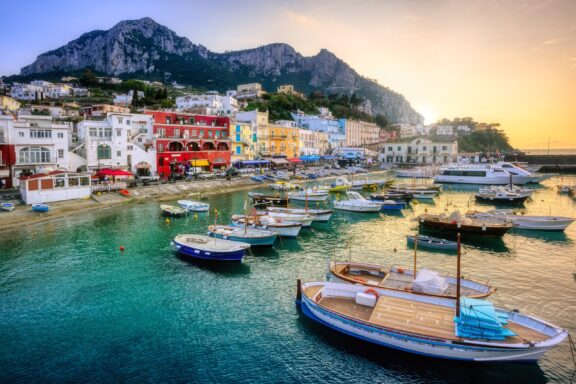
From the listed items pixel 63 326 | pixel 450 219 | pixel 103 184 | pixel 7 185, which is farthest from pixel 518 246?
pixel 7 185

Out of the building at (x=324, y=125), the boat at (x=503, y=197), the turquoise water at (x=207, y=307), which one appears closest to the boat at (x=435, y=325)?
the turquoise water at (x=207, y=307)

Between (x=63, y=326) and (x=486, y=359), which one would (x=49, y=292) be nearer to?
(x=63, y=326)

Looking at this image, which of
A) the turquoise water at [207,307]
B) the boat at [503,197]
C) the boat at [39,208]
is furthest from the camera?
the boat at [503,197]

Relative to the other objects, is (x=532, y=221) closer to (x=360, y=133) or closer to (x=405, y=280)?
(x=405, y=280)

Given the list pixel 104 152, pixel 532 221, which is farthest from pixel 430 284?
pixel 104 152

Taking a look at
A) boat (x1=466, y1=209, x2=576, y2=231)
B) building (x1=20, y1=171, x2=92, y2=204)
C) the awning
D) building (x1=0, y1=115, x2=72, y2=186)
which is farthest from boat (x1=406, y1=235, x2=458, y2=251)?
the awning

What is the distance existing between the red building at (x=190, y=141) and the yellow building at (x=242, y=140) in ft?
8.54

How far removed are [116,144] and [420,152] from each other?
97107 millimetres

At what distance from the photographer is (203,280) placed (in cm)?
2403

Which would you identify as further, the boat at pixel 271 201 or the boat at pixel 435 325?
the boat at pixel 271 201

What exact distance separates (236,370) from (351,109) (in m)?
162

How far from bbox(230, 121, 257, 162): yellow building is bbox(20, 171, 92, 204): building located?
37.4 metres

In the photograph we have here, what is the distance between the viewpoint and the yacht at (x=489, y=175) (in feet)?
244

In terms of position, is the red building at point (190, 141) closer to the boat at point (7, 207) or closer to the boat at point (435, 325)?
the boat at point (7, 207)
